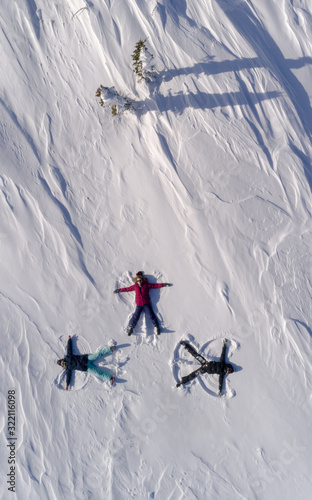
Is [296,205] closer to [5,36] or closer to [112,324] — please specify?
[112,324]

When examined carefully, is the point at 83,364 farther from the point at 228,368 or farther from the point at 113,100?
the point at 113,100

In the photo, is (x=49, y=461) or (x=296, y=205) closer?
(x=49, y=461)

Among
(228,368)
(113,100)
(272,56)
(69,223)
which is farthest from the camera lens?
(272,56)

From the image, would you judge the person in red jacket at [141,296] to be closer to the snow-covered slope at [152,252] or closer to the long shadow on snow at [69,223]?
the snow-covered slope at [152,252]

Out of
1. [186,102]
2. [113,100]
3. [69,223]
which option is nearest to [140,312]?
[69,223]

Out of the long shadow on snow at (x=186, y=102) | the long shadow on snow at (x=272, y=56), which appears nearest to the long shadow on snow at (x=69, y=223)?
the long shadow on snow at (x=186, y=102)

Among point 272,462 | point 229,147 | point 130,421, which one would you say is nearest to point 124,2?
point 229,147

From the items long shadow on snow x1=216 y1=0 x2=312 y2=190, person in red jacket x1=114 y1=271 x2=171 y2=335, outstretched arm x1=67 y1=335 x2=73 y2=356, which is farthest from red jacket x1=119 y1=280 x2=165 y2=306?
long shadow on snow x1=216 y1=0 x2=312 y2=190

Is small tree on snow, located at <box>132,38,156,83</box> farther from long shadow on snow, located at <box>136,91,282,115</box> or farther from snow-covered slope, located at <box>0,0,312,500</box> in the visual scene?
long shadow on snow, located at <box>136,91,282,115</box>
